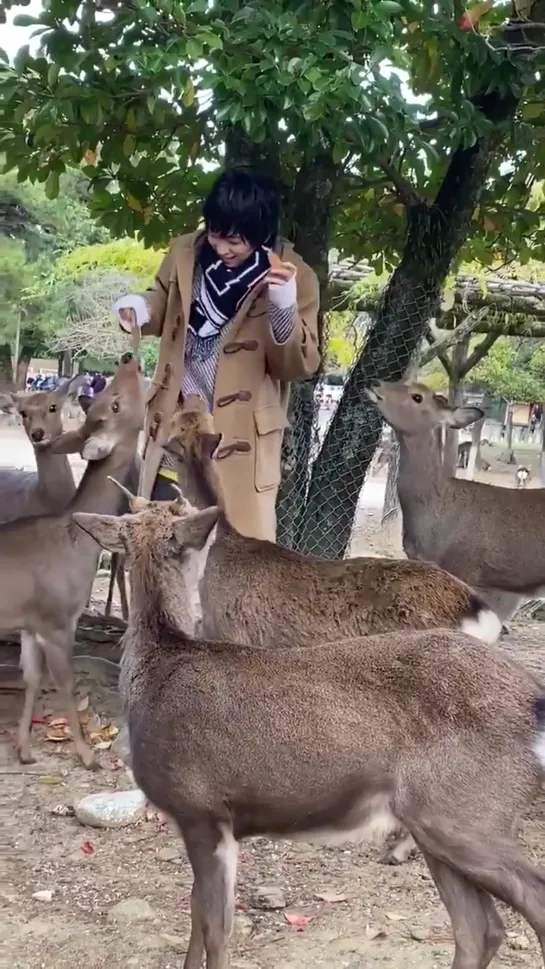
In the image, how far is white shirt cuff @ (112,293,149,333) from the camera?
4332mm

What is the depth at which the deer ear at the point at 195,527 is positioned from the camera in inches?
120

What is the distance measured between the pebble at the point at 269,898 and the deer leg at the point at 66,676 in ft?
4.62

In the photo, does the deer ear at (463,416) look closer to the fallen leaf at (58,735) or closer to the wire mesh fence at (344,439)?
the wire mesh fence at (344,439)

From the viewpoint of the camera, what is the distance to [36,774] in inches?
192

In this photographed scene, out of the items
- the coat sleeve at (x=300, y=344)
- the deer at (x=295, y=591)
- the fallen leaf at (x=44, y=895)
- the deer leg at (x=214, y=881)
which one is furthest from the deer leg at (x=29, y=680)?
the deer leg at (x=214, y=881)

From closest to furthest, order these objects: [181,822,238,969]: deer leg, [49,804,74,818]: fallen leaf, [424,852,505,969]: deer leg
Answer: [181,822,238,969]: deer leg < [424,852,505,969]: deer leg < [49,804,74,818]: fallen leaf

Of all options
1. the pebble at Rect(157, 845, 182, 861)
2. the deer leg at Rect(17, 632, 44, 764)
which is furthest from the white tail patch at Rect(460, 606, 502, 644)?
the deer leg at Rect(17, 632, 44, 764)

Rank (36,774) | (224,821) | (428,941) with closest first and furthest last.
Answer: (224,821)
(428,941)
(36,774)

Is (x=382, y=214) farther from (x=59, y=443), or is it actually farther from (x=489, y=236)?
(x=59, y=443)

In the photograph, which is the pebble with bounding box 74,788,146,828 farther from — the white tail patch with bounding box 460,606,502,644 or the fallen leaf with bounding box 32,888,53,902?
the white tail patch with bounding box 460,606,502,644

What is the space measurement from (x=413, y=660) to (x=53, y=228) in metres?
21.9

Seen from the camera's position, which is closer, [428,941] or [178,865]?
[428,941]

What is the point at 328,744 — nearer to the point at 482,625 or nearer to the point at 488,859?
the point at 488,859

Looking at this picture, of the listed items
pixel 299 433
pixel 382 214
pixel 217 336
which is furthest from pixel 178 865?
pixel 382 214
